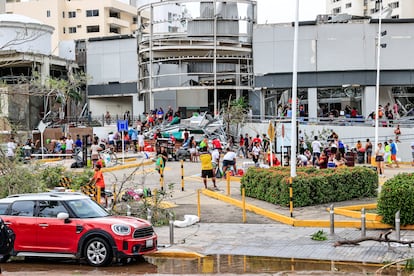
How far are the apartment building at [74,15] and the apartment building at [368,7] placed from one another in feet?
109

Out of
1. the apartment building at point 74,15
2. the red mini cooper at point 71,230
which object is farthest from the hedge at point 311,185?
A: the apartment building at point 74,15

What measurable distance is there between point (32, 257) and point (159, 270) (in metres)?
3.15

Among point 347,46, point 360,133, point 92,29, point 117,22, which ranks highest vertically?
point 117,22

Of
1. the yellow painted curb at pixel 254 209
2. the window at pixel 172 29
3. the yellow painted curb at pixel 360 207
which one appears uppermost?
the window at pixel 172 29

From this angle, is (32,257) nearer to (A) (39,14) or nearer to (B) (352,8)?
(A) (39,14)

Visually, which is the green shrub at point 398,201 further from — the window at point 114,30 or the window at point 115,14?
the window at point 115,14

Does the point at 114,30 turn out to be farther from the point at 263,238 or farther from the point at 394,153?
the point at 263,238

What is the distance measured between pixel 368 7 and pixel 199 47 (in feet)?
160

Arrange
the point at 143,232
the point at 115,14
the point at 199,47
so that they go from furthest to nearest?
the point at 115,14, the point at 199,47, the point at 143,232

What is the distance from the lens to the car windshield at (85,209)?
13.7 metres

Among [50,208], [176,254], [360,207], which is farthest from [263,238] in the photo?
[50,208]

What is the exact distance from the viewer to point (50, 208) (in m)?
13.8

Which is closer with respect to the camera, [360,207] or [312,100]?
[360,207]

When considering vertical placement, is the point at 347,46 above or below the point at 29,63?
above
